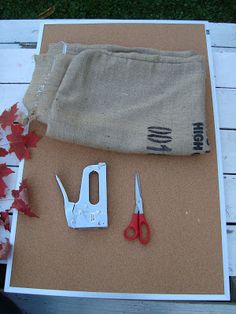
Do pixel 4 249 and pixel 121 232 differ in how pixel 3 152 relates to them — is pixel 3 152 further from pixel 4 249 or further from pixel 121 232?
pixel 121 232

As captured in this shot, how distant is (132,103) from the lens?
2.68 feet

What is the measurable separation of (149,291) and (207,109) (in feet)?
1.57

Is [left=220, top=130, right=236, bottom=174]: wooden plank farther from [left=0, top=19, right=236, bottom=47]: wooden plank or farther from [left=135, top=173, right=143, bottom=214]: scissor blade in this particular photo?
[left=0, top=19, right=236, bottom=47]: wooden plank

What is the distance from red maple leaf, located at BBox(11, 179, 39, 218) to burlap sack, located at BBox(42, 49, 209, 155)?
0.49 feet

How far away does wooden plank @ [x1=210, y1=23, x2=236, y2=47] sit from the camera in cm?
105

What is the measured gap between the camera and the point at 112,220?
0.80 metres

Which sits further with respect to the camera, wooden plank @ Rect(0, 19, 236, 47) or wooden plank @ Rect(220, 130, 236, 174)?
wooden plank @ Rect(0, 19, 236, 47)

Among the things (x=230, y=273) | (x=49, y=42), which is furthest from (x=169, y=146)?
(x=49, y=42)

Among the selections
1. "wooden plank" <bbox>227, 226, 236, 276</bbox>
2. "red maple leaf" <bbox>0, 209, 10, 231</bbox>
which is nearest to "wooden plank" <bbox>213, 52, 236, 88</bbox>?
"wooden plank" <bbox>227, 226, 236, 276</bbox>

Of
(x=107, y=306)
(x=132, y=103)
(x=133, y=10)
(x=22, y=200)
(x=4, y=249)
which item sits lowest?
(x=107, y=306)

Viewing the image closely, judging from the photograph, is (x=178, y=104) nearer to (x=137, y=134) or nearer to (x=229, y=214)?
(x=137, y=134)

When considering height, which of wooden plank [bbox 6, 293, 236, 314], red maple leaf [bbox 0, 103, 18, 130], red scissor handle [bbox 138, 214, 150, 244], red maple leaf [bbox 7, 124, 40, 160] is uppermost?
red maple leaf [bbox 0, 103, 18, 130]

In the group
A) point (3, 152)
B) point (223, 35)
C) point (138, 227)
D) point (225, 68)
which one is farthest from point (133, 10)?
point (138, 227)

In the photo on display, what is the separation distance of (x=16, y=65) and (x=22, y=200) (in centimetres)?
41
